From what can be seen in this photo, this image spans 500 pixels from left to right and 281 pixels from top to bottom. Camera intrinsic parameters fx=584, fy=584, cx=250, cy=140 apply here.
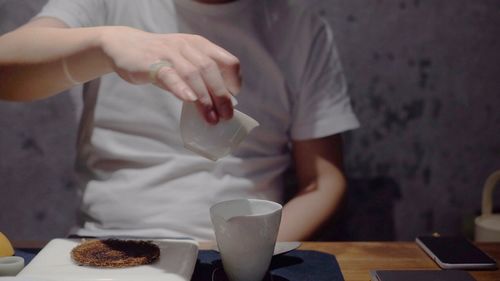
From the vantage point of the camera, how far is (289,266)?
0.90 metres

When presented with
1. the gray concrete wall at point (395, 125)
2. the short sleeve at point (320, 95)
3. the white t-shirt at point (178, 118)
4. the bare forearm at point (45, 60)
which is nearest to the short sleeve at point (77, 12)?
the white t-shirt at point (178, 118)

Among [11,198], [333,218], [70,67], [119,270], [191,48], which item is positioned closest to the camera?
[119,270]

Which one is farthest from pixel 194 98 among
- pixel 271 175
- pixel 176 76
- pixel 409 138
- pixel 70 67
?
pixel 409 138

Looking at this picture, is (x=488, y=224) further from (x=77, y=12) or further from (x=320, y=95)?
(x=77, y=12)

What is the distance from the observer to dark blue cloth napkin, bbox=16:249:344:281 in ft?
2.79

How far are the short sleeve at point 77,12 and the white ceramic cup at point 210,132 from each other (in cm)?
58

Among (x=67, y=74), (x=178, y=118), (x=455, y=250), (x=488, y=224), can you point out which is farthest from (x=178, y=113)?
(x=488, y=224)

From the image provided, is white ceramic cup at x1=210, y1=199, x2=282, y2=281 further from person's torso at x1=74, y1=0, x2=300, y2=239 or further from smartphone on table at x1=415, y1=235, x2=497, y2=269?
person's torso at x1=74, y1=0, x2=300, y2=239

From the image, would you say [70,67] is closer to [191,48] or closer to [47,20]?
[47,20]

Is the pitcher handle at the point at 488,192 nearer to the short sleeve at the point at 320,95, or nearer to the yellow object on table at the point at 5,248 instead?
the short sleeve at the point at 320,95

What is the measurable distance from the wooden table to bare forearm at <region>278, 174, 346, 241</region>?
0.23m

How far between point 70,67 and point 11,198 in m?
0.72

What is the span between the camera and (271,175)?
135 cm

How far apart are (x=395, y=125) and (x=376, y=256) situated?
0.77 metres
